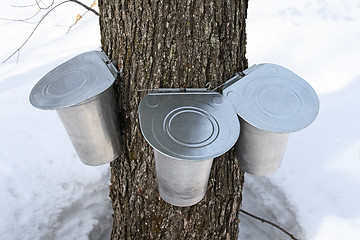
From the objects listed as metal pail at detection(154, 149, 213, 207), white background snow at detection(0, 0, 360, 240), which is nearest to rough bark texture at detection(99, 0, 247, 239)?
metal pail at detection(154, 149, 213, 207)

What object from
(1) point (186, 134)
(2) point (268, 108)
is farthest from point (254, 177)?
(1) point (186, 134)

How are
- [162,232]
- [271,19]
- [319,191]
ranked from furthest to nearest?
[271,19], [319,191], [162,232]

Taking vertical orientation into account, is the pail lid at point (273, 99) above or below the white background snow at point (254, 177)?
above

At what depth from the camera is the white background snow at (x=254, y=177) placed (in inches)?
67.7

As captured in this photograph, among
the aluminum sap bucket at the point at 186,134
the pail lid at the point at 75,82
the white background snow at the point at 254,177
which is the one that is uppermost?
the pail lid at the point at 75,82

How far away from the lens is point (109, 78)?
102cm

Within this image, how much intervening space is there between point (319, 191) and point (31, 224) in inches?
63.5

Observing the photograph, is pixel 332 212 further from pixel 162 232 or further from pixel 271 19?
pixel 271 19

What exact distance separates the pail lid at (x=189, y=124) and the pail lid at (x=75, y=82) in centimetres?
16

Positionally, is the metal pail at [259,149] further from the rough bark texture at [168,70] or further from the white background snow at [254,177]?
the white background snow at [254,177]


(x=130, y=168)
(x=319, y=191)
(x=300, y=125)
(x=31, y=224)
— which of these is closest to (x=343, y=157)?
(x=319, y=191)

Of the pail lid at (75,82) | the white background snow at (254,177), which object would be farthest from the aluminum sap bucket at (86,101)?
the white background snow at (254,177)

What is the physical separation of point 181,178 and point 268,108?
339 millimetres

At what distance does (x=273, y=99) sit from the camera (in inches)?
39.0
